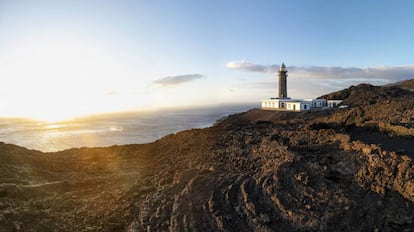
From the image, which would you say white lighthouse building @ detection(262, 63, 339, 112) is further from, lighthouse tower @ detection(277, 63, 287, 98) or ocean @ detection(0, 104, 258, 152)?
ocean @ detection(0, 104, 258, 152)

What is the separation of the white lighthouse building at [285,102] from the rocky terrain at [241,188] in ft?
90.8

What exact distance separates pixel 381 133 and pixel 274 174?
6291 mm

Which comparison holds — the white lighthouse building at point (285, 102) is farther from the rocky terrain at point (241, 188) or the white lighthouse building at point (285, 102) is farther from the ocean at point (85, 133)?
the rocky terrain at point (241, 188)

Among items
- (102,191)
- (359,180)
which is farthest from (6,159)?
(359,180)

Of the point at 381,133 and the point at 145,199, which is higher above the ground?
the point at 381,133

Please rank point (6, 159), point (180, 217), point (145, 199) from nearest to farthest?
point (180, 217)
point (145, 199)
point (6, 159)

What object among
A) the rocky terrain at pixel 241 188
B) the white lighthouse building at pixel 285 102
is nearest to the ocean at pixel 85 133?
the white lighthouse building at pixel 285 102

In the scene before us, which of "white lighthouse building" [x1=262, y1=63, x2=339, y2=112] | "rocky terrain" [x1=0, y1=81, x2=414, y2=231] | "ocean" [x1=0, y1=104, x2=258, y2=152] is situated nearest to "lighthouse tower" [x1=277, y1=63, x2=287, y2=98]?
"white lighthouse building" [x1=262, y1=63, x2=339, y2=112]

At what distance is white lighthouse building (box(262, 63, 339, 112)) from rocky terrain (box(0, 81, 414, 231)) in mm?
27666

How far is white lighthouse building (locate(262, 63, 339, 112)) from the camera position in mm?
45088

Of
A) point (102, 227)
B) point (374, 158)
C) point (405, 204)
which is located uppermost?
point (374, 158)

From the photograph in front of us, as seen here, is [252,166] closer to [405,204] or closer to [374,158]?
[374,158]

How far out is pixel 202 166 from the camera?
14102 millimetres

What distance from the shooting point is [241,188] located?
10.8 m
